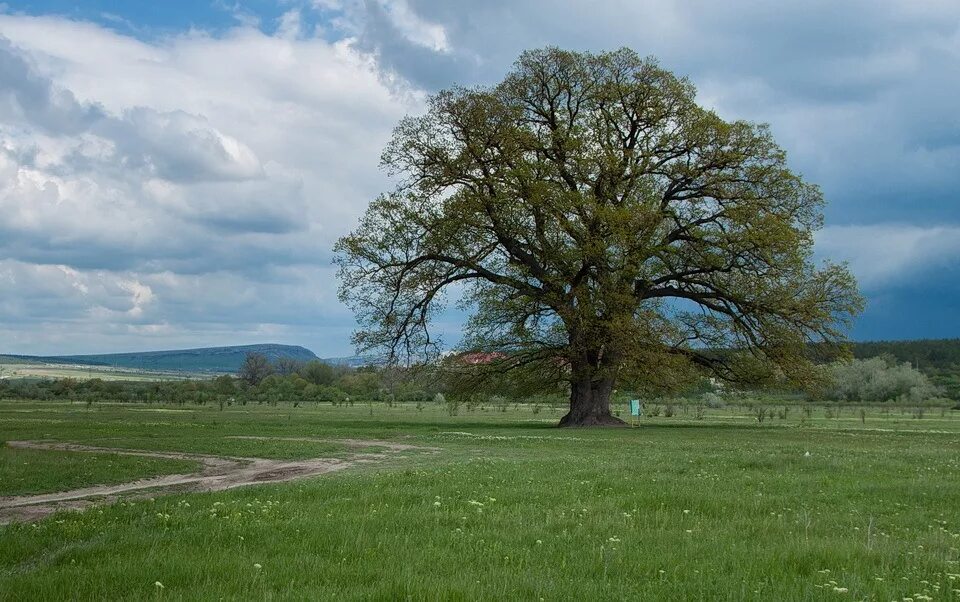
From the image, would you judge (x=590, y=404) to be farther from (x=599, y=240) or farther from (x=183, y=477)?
(x=183, y=477)

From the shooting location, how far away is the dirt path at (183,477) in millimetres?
14250

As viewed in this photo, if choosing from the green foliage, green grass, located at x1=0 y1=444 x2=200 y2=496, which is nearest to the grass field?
green grass, located at x1=0 y1=444 x2=200 y2=496

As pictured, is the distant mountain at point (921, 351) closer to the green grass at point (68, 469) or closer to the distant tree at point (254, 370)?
the distant tree at point (254, 370)

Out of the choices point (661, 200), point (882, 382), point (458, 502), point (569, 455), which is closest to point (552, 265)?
point (661, 200)

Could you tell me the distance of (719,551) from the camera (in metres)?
8.48

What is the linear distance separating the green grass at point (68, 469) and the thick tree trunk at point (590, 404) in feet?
85.9

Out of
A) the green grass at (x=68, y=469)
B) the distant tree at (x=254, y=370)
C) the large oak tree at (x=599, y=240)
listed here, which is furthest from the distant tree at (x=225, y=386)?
the green grass at (x=68, y=469)

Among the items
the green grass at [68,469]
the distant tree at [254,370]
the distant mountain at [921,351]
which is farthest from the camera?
the distant mountain at [921,351]

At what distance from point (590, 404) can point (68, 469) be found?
3036 cm

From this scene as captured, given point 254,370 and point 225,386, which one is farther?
point 254,370

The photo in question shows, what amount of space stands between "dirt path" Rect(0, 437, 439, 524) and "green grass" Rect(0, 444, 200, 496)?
472mm

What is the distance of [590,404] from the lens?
4450 cm

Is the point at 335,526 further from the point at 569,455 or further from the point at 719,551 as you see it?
the point at 569,455

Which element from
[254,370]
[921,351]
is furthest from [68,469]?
[921,351]
